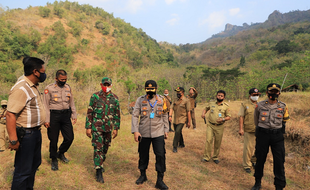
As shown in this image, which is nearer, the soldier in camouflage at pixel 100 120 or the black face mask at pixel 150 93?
the black face mask at pixel 150 93

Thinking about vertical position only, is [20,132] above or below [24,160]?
above

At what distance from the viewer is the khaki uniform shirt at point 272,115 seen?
357 centimetres

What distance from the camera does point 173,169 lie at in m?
4.71

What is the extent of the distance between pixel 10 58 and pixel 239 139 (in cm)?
4852

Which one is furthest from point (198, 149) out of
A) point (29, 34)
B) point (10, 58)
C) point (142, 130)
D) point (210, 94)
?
point (29, 34)

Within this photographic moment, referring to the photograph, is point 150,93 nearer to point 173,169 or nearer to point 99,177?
point 99,177

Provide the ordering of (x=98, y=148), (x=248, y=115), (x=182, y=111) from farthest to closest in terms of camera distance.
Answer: (x=182, y=111) < (x=248, y=115) < (x=98, y=148)

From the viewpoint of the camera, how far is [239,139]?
7953mm

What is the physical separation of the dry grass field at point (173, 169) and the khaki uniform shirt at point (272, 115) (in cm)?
141

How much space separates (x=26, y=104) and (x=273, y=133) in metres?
4.16

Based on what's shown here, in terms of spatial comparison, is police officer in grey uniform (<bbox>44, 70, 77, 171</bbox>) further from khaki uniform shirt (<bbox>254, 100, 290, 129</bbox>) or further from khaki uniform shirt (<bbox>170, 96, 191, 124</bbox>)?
khaki uniform shirt (<bbox>254, 100, 290, 129</bbox>)

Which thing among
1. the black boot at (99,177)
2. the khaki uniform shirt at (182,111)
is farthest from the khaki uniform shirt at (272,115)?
the black boot at (99,177)

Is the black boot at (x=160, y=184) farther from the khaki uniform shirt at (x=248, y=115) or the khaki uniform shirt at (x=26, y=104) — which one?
the khaki uniform shirt at (x=248, y=115)

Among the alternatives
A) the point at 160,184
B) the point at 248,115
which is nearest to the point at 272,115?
the point at 248,115
